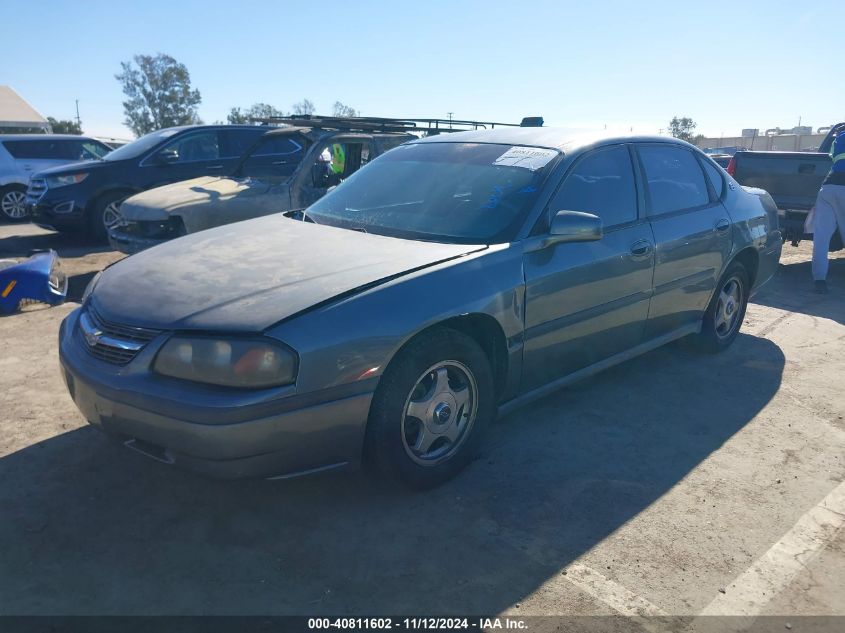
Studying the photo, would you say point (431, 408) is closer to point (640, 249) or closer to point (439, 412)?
point (439, 412)

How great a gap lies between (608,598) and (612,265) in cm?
194

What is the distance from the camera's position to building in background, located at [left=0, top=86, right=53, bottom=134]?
123 ft

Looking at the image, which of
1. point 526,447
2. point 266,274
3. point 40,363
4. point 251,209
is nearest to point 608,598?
point 526,447

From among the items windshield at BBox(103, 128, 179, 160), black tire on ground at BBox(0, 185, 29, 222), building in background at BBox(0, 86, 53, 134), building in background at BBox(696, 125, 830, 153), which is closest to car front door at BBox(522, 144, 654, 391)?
windshield at BBox(103, 128, 179, 160)

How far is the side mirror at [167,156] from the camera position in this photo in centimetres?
934

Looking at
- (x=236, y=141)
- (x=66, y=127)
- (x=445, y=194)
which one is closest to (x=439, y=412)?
(x=445, y=194)

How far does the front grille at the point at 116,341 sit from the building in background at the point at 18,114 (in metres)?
38.3

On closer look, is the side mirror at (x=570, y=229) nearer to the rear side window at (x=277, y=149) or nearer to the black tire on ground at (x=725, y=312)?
the black tire on ground at (x=725, y=312)

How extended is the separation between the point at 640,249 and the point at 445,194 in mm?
1207

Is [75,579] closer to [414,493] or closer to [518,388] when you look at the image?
[414,493]

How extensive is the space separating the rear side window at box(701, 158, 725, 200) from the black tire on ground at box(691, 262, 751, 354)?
1.83ft

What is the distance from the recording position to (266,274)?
3.09m

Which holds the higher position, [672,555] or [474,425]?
[474,425]

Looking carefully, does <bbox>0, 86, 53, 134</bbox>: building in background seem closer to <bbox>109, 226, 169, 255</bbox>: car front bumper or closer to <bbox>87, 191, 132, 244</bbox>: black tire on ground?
<bbox>87, 191, 132, 244</bbox>: black tire on ground
